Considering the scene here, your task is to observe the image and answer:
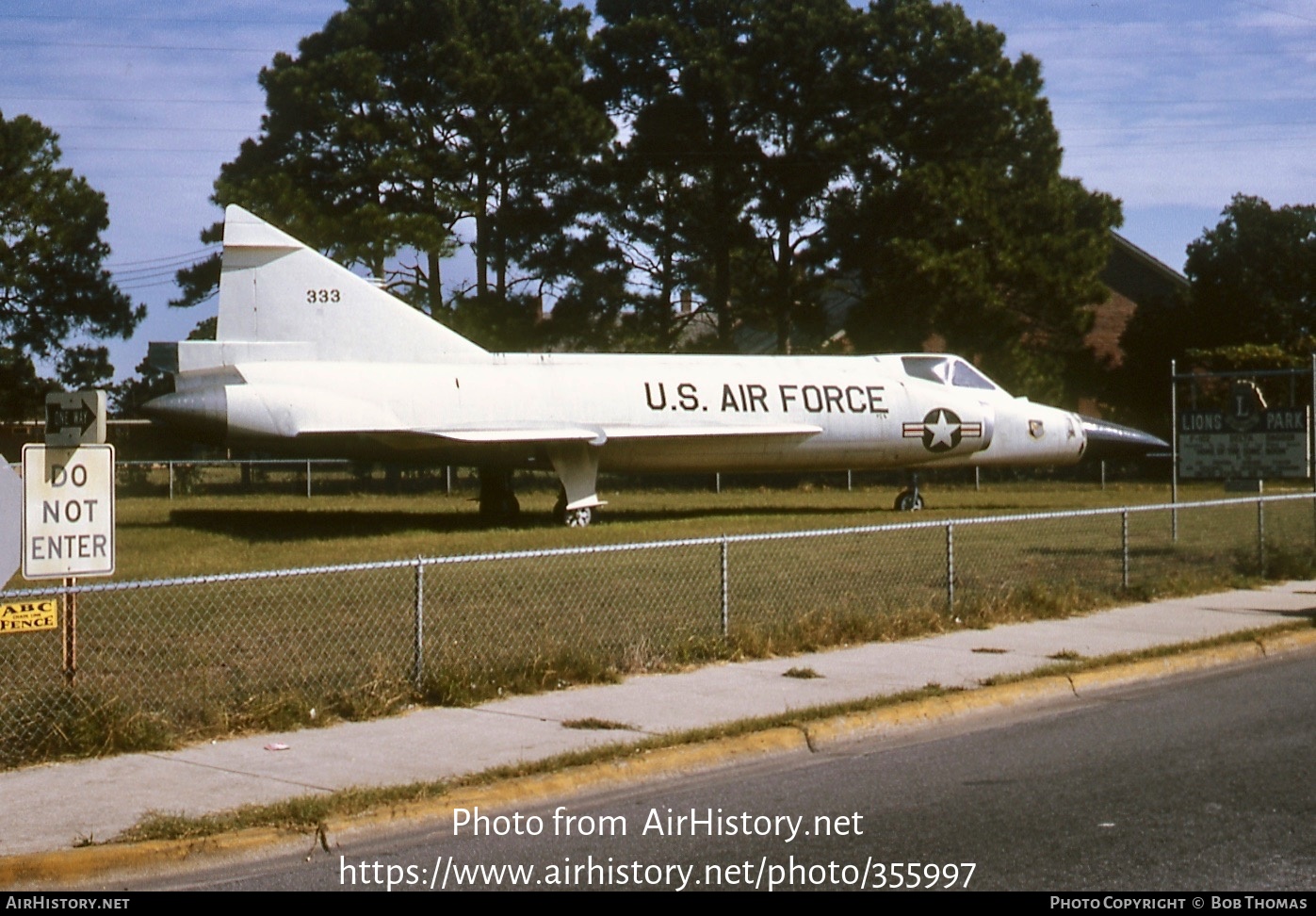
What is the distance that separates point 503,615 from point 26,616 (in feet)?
19.8

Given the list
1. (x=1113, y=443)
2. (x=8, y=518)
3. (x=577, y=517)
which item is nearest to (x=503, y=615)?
(x=8, y=518)

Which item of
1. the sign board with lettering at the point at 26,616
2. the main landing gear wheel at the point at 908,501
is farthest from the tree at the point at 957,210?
the sign board with lettering at the point at 26,616

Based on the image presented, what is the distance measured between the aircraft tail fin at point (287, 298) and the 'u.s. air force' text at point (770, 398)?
215 inches

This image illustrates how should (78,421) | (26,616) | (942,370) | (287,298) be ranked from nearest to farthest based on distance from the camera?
1. (26,616)
2. (78,421)
3. (287,298)
4. (942,370)

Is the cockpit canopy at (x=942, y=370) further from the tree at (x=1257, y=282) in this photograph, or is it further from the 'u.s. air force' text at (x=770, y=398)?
the tree at (x=1257, y=282)

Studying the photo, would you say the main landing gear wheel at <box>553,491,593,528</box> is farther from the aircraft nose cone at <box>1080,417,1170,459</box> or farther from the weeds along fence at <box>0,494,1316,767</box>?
the aircraft nose cone at <box>1080,417,1170,459</box>

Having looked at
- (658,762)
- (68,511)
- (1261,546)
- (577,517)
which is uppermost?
(68,511)

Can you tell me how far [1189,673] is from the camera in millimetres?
12352

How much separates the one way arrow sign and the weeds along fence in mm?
1077

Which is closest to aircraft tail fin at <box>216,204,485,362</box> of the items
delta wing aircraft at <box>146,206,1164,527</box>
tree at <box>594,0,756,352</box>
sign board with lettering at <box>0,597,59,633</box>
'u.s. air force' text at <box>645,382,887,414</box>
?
delta wing aircraft at <box>146,206,1164,527</box>

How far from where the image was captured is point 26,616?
28.7 feet

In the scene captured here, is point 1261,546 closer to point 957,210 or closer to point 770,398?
point 770,398

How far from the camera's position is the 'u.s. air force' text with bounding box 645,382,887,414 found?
2788 centimetres
